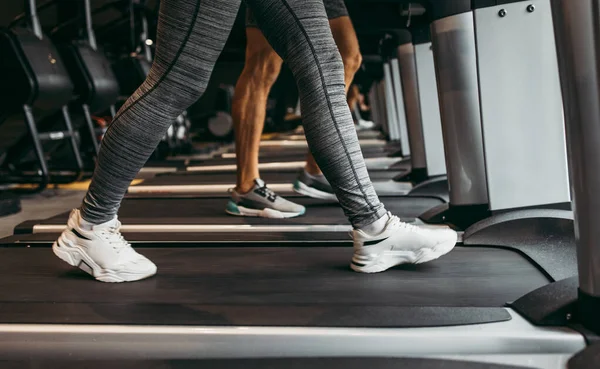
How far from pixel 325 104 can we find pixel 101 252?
575 millimetres

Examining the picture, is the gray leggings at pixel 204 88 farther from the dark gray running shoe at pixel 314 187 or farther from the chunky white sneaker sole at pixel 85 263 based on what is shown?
the dark gray running shoe at pixel 314 187

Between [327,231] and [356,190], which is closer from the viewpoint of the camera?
[356,190]

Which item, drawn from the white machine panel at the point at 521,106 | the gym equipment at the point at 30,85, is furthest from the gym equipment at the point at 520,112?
the gym equipment at the point at 30,85

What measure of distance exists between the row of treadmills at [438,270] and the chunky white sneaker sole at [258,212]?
56 mm

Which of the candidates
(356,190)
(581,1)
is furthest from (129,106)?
(581,1)

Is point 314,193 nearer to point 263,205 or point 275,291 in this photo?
point 263,205

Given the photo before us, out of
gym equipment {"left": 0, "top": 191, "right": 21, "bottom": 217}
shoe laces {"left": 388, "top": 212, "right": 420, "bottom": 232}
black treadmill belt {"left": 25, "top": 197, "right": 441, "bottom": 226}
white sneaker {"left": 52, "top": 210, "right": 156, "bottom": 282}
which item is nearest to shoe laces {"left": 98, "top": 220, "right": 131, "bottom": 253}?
white sneaker {"left": 52, "top": 210, "right": 156, "bottom": 282}

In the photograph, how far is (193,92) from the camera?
120cm

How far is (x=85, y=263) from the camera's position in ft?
4.43

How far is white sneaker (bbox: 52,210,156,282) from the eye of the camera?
1312mm

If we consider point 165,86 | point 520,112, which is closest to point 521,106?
point 520,112

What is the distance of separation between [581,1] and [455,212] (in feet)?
3.33

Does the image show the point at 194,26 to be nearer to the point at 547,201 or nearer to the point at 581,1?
the point at 581,1

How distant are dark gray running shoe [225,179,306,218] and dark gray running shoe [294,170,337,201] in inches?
13.3
